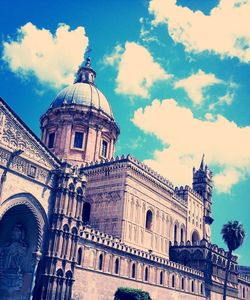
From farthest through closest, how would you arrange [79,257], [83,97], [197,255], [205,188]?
[205,188] → [83,97] → [197,255] → [79,257]

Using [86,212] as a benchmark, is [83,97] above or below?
above

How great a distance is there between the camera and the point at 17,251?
32.7 m

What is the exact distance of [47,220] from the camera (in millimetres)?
33094

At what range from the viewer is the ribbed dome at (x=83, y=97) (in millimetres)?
56903

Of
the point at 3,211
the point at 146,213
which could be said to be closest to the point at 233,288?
the point at 146,213

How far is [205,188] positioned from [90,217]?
98.2 ft

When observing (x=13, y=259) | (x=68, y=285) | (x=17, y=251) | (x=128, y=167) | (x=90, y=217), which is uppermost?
(x=128, y=167)

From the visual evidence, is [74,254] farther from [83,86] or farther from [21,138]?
[83,86]

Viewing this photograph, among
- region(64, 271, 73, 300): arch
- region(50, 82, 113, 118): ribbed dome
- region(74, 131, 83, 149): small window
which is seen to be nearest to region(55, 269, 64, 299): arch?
region(64, 271, 73, 300): arch

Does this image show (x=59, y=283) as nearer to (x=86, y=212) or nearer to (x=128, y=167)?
(x=86, y=212)

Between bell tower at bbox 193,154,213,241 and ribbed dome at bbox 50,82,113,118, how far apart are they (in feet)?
78.0

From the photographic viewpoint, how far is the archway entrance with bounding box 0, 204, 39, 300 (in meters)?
31.6

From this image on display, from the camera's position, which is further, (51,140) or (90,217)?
(51,140)

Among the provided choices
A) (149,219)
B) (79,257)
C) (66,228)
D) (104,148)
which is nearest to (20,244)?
(66,228)
